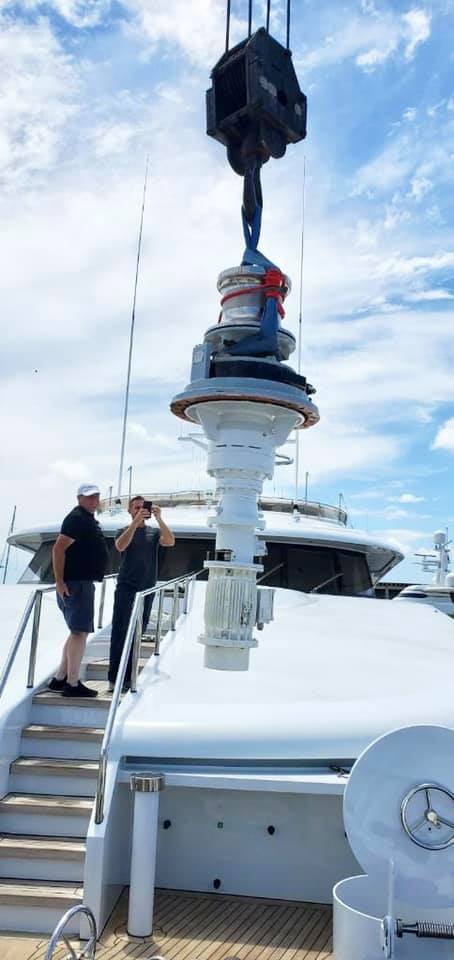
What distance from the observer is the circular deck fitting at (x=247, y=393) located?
4.68m

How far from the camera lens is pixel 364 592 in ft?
32.7

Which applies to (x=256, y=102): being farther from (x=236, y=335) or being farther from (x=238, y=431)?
(x=238, y=431)

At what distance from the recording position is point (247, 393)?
466cm

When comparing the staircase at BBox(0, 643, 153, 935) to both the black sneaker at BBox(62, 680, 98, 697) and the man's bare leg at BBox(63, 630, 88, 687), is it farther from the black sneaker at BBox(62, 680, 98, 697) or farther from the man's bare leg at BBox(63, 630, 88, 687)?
the man's bare leg at BBox(63, 630, 88, 687)

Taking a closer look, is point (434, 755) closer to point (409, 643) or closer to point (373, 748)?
point (373, 748)

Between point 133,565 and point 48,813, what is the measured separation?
2028mm

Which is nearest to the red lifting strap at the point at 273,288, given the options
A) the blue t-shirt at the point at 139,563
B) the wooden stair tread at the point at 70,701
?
the blue t-shirt at the point at 139,563

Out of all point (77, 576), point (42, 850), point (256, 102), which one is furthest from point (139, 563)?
point (256, 102)

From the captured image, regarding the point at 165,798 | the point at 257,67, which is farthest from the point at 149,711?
the point at 257,67

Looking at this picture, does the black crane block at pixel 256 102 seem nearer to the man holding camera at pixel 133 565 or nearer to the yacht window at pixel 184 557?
the man holding camera at pixel 133 565

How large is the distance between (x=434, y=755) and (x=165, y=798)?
5.59 feet

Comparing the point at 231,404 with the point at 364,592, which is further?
the point at 364,592

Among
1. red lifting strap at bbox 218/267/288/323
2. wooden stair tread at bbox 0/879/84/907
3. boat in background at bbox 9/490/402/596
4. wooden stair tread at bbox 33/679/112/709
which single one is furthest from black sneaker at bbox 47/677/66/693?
boat in background at bbox 9/490/402/596

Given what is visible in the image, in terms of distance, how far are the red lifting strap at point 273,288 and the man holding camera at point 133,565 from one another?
179 centimetres
